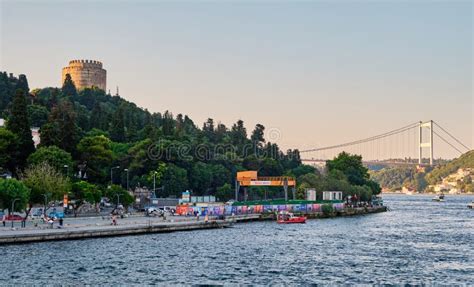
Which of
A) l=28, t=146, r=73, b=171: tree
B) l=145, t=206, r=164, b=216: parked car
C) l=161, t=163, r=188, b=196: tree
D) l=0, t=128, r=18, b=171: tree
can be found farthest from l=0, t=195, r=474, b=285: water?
l=161, t=163, r=188, b=196: tree

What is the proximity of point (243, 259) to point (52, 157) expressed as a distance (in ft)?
160

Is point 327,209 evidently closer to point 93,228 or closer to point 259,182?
point 259,182

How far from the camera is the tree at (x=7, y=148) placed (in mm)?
Answer: 96688

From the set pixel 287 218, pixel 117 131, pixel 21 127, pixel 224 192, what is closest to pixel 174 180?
pixel 224 192

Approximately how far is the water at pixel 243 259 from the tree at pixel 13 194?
11.1 metres

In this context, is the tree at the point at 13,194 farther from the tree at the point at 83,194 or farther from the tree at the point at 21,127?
the tree at the point at 21,127

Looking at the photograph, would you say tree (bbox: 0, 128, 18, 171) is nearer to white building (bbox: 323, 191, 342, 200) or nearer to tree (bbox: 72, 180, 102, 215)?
tree (bbox: 72, 180, 102, 215)

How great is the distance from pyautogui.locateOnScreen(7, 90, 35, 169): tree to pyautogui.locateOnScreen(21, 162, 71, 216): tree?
13550 mm

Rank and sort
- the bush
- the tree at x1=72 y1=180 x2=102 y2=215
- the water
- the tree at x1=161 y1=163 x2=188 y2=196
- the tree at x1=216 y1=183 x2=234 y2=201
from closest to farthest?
the water
the tree at x1=72 y1=180 x2=102 y2=215
the bush
the tree at x1=161 y1=163 x2=188 y2=196
the tree at x1=216 y1=183 x2=234 y2=201

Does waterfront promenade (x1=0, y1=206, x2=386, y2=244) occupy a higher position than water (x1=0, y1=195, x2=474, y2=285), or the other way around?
waterfront promenade (x1=0, y1=206, x2=386, y2=244)

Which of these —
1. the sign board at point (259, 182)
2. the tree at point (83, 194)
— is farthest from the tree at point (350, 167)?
the tree at point (83, 194)

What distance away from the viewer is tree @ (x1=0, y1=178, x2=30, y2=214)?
235 ft

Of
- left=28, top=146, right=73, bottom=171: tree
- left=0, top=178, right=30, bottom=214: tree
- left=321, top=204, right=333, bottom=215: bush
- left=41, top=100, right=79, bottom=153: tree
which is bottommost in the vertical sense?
left=321, top=204, right=333, bottom=215: bush

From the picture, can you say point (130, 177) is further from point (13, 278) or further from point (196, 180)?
point (13, 278)
